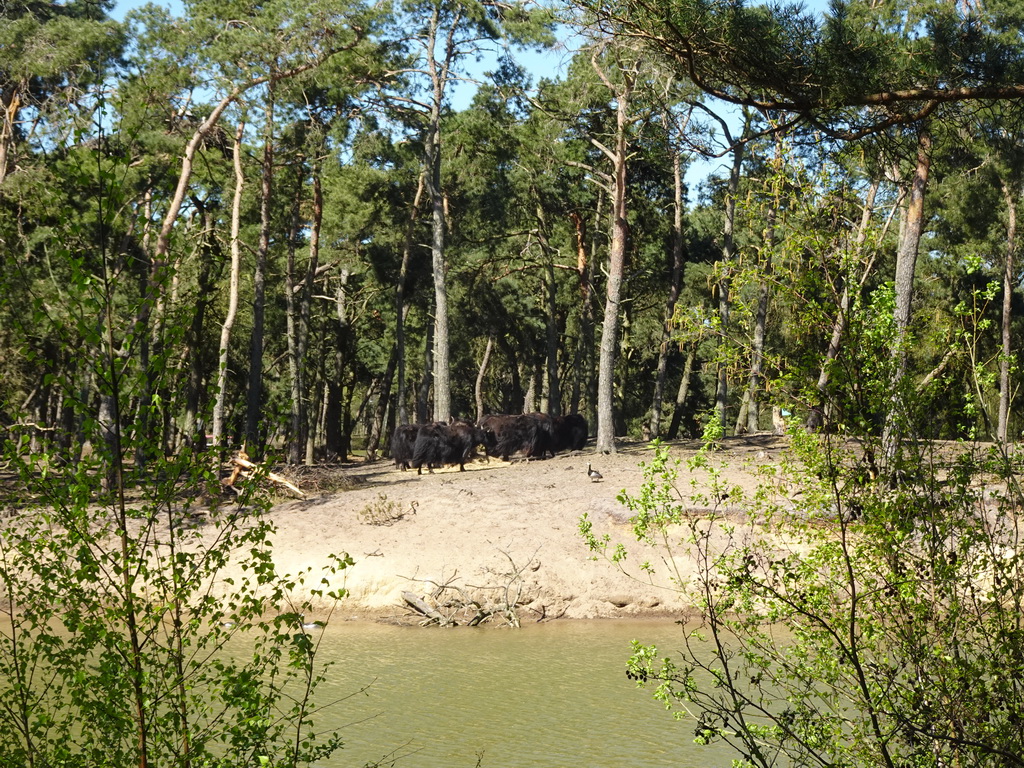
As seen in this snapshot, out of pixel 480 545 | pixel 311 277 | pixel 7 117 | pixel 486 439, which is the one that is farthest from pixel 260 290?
pixel 480 545

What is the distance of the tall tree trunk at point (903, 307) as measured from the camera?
183 inches

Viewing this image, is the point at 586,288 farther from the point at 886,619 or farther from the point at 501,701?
the point at 886,619

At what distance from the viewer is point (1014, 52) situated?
7.37 meters

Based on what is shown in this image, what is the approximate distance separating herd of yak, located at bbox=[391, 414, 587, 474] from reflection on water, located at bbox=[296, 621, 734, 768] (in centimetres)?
756

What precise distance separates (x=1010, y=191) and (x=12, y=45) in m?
23.6

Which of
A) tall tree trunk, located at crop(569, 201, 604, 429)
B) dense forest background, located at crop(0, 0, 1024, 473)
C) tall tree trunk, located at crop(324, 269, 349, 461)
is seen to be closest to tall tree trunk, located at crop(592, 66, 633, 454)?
dense forest background, located at crop(0, 0, 1024, 473)

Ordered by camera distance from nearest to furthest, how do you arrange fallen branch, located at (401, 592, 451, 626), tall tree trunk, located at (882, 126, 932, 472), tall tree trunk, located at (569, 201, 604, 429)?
tall tree trunk, located at (882, 126, 932, 472)
fallen branch, located at (401, 592, 451, 626)
tall tree trunk, located at (569, 201, 604, 429)

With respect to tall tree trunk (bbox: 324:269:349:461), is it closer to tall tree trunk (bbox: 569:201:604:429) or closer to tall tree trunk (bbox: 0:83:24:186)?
tall tree trunk (bbox: 569:201:604:429)

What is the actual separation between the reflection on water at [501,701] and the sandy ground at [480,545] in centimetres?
90

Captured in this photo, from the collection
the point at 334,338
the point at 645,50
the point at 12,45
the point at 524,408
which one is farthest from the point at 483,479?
the point at 524,408

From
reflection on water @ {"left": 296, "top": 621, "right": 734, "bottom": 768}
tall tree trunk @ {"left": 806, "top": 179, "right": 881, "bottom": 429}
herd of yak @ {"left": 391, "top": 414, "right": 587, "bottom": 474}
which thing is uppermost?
tall tree trunk @ {"left": 806, "top": 179, "right": 881, "bottom": 429}

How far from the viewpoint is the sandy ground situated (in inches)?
644

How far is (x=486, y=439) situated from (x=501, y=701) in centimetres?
1312

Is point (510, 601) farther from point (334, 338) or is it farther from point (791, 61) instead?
point (334, 338)
